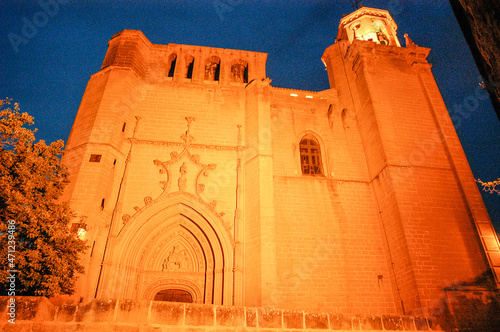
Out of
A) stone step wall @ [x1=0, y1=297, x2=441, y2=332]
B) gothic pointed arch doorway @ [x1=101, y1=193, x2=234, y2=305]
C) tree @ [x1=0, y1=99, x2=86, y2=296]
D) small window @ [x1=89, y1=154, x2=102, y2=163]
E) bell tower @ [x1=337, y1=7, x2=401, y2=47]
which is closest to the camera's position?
stone step wall @ [x1=0, y1=297, x2=441, y2=332]

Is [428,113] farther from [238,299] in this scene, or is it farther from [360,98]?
[238,299]

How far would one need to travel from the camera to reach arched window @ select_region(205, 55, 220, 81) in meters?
12.6

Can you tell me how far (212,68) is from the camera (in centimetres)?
1283

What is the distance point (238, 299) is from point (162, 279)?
7.38 ft

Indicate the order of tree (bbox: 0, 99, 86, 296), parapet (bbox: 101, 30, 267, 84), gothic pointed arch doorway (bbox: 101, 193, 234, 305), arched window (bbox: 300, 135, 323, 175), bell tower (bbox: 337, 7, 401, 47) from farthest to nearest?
bell tower (bbox: 337, 7, 401, 47), parapet (bbox: 101, 30, 267, 84), arched window (bbox: 300, 135, 323, 175), gothic pointed arch doorway (bbox: 101, 193, 234, 305), tree (bbox: 0, 99, 86, 296)

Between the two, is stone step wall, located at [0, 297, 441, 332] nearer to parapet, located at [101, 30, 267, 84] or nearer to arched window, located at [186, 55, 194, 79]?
parapet, located at [101, 30, 267, 84]

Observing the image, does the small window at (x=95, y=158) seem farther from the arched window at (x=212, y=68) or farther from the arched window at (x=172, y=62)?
the arched window at (x=212, y=68)

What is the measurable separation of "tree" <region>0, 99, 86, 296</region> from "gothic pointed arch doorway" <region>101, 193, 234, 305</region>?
5.81 ft

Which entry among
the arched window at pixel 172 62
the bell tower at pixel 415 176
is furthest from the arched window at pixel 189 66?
the bell tower at pixel 415 176

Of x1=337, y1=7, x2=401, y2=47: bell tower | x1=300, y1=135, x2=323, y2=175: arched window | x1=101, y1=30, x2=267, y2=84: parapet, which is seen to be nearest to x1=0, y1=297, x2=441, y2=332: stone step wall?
x1=300, y1=135, x2=323, y2=175: arched window

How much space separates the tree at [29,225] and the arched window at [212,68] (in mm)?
7396

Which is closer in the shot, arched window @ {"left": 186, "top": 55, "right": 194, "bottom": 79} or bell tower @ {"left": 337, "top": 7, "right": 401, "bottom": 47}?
arched window @ {"left": 186, "top": 55, "right": 194, "bottom": 79}

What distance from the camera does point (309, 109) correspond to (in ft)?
38.8

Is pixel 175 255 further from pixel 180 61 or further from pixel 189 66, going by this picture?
pixel 189 66
